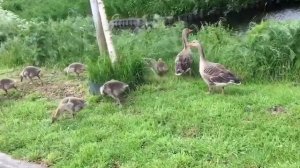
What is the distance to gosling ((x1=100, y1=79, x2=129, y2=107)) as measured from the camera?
8.80m

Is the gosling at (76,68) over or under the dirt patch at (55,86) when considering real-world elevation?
over

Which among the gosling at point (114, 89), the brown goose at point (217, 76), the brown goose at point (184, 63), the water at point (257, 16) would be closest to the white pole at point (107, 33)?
the gosling at point (114, 89)

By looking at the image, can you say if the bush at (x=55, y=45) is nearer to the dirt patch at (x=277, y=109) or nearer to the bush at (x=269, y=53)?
the bush at (x=269, y=53)

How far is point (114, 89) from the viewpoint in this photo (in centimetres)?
881

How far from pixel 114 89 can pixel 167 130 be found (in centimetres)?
154

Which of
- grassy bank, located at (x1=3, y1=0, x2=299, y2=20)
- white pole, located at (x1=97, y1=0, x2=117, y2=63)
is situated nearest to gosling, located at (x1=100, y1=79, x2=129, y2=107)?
white pole, located at (x1=97, y1=0, x2=117, y2=63)

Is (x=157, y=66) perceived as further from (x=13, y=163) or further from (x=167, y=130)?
(x=13, y=163)

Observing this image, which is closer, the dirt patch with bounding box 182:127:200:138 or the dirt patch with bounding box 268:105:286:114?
the dirt patch with bounding box 182:127:200:138

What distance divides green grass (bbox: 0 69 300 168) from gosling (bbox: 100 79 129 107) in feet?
0.66

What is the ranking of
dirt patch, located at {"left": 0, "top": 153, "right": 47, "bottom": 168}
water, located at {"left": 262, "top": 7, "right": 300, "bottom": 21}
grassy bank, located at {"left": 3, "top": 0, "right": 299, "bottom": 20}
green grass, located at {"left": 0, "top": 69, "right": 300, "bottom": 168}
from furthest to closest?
1. grassy bank, located at {"left": 3, "top": 0, "right": 299, "bottom": 20}
2. water, located at {"left": 262, "top": 7, "right": 300, "bottom": 21}
3. dirt patch, located at {"left": 0, "top": 153, "right": 47, "bottom": 168}
4. green grass, located at {"left": 0, "top": 69, "right": 300, "bottom": 168}

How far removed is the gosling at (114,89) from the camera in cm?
880

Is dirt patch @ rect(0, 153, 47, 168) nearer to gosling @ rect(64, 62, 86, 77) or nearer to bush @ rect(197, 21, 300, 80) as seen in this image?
gosling @ rect(64, 62, 86, 77)

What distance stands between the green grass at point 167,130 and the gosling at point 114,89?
20 cm

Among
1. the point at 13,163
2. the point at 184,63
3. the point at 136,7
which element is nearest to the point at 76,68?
the point at 184,63
